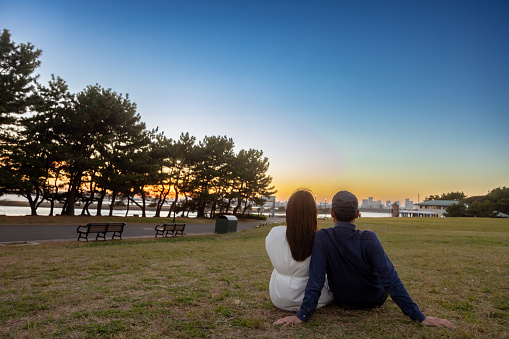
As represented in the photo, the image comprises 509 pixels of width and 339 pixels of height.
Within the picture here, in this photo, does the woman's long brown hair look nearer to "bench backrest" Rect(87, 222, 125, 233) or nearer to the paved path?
"bench backrest" Rect(87, 222, 125, 233)

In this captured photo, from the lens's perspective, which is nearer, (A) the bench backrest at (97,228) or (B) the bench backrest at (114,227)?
(A) the bench backrest at (97,228)

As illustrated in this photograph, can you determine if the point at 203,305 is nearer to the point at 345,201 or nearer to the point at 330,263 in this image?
the point at 330,263

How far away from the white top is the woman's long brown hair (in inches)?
3.9

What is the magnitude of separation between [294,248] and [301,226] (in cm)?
27

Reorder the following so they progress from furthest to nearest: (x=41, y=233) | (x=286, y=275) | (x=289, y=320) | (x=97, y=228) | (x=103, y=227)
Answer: (x=41, y=233) → (x=103, y=227) → (x=97, y=228) → (x=286, y=275) → (x=289, y=320)

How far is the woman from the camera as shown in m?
3.47

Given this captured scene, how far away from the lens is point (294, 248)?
3469 millimetres

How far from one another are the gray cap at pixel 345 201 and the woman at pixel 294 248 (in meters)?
0.27

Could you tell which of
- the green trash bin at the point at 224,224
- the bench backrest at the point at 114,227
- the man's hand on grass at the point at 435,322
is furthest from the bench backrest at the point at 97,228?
the man's hand on grass at the point at 435,322

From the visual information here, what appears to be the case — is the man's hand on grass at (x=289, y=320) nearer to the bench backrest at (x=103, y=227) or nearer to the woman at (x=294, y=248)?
the woman at (x=294, y=248)

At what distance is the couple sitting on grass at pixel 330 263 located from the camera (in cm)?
328

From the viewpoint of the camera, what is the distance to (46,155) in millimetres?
29438

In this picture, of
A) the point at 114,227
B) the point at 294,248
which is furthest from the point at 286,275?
the point at 114,227

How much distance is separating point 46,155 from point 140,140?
988cm
